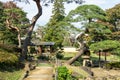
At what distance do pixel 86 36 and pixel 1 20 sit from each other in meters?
15.7

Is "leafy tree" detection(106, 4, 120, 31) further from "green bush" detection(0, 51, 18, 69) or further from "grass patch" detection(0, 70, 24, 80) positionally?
"grass patch" detection(0, 70, 24, 80)

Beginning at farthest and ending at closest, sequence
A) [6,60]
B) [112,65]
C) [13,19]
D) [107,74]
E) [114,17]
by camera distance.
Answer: [13,19], [114,17], [112,65], [107,74], [6,60]

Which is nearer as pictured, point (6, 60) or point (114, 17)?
point (6, 60)

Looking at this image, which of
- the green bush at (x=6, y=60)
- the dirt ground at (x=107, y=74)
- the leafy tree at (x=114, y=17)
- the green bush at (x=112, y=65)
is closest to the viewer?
the green bush at (x=6, y=60)

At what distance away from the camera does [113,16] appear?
39938 millimetres

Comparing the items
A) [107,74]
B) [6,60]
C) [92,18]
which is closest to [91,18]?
[92,18]

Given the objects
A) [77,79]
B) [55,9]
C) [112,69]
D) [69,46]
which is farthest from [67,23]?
[55,9]

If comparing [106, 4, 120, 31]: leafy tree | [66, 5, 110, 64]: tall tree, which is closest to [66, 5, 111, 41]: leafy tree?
[66, 5, 110, 64]: tall tree

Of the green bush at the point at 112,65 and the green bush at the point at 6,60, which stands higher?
the green bush at the point at 6,60

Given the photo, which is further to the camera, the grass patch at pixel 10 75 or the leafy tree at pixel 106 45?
the leafy tree at pixel 106 45

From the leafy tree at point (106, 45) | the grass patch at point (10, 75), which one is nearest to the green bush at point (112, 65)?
the leafy tree at point (106, 45)

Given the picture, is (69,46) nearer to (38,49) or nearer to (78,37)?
(38,49)

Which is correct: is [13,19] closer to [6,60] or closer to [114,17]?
[114,17]

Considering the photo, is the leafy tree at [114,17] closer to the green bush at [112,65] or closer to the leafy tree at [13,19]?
the green bush at [112,65]
